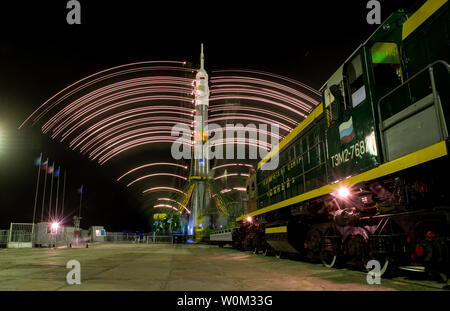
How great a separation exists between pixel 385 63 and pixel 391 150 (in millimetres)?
1915

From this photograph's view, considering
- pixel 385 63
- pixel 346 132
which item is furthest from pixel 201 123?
pixel 385 63

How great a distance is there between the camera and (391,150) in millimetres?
5348

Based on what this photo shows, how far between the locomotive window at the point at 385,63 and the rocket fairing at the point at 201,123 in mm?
44323

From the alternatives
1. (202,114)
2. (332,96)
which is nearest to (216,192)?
(202,114)

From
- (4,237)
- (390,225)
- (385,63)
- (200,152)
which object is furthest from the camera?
(200,152)

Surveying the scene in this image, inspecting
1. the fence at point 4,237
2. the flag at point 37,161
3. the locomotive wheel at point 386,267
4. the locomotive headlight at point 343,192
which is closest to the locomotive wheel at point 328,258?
the locomotive headlight at point 343,192

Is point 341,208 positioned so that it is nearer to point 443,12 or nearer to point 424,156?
point 424,156

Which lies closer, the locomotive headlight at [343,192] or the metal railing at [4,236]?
the locomotive headlight at [343,192]

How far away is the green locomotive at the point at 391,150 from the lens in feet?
15.0

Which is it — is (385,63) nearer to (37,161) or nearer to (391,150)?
(391,150)

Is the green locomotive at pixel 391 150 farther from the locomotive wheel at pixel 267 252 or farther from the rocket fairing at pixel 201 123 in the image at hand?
Answer: the rocket fairing at pixel 201 123

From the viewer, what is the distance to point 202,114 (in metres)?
53.2
